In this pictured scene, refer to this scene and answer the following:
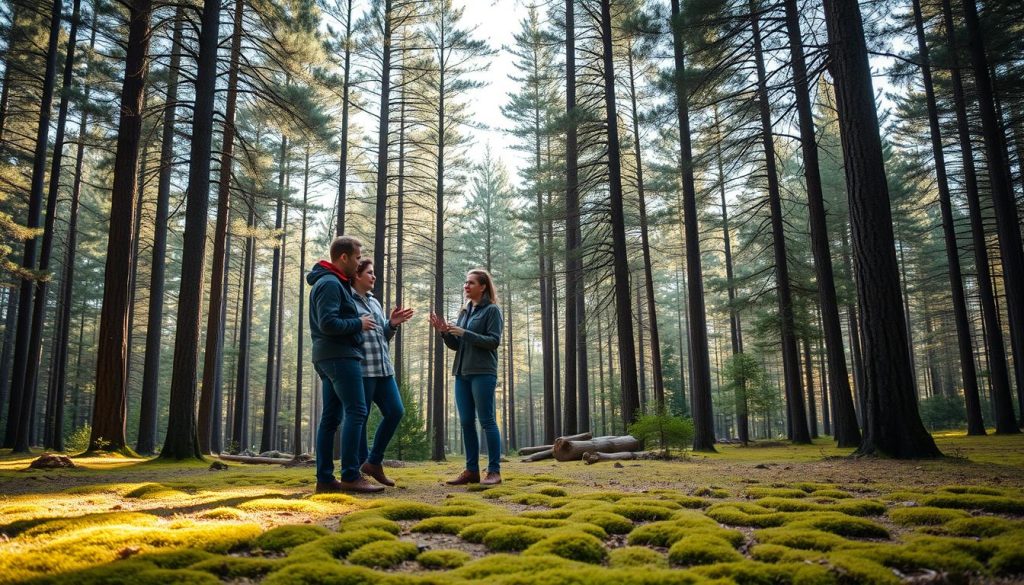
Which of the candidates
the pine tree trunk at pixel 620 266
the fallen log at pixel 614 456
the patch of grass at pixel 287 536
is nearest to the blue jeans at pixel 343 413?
the patch of grass at pixel 287 536

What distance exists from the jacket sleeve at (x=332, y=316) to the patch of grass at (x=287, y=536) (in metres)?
1.62

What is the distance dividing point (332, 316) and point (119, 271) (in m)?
7.77

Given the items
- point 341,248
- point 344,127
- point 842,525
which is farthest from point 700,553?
point 344,127

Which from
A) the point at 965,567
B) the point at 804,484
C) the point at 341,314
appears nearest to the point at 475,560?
the point at 965,567

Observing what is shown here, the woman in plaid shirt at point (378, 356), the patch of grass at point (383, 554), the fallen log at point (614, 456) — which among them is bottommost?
the fallen log at point (614, 456)

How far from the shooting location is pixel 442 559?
238 centimetres

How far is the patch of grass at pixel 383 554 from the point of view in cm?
234

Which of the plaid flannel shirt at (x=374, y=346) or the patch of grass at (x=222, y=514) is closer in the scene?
the patch of grass at (x=222, y=514)

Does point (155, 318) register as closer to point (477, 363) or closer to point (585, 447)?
point (585, 447)

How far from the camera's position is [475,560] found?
90.8 inches

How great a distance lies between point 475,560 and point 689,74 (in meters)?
8.74

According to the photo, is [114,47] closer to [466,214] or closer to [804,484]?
[466,214]

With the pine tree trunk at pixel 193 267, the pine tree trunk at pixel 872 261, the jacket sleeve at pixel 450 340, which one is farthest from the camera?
the pine tree trunk at pixel 193 267

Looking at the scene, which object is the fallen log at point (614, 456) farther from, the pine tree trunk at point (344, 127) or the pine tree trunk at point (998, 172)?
the pine tree trunk at point (998, 172)
